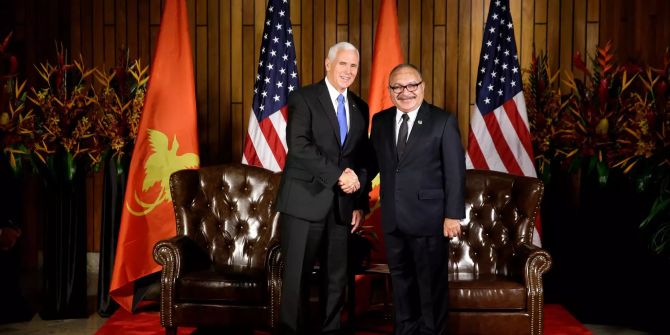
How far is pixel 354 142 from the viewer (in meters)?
3.40

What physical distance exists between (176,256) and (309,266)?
0.82 m

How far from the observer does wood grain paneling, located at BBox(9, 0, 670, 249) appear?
212 inches

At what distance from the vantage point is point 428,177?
10.9 feet

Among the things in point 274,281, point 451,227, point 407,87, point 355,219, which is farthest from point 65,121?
point 451,227

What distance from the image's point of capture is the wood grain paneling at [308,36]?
17.7 feet

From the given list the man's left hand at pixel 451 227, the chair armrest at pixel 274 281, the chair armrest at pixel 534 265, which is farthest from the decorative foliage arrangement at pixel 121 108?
the chair armrest at pixel 534 265

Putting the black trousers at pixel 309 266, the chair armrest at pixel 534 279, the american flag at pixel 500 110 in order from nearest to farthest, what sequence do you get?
the black trousers at pixel 309 266 → the chair armrest at pixel 534 279 → the american flag at pixel 500 110

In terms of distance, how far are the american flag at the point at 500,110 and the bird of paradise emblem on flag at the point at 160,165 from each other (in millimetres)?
1937

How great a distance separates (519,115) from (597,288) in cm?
123

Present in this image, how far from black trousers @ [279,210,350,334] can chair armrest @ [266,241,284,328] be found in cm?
28

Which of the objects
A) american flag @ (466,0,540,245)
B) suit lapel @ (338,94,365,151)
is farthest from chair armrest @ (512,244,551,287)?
suit lapel @ (338,94,365,151)

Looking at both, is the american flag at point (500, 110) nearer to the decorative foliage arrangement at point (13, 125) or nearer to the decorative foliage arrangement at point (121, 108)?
the decorative foliage arrangement at point (121, 108)

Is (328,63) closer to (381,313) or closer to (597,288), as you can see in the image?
(381,313)

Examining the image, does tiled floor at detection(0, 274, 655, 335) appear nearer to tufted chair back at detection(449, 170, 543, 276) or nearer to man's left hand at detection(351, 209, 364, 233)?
tufted chair back at detection(449, 170, 543, 276)
